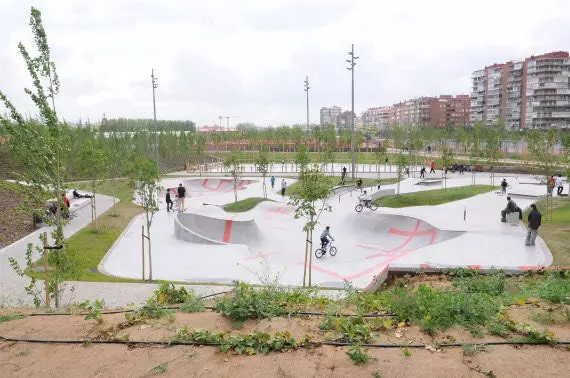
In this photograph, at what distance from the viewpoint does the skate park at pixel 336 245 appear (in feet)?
50.3

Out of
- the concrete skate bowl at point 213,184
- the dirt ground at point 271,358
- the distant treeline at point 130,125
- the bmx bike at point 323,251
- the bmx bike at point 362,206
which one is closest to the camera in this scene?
the dirt ground at point 271,358

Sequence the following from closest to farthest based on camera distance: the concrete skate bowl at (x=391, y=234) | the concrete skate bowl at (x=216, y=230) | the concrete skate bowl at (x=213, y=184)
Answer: the concrete skate bowl at (x=391, y=234), the concrete skate bowl at (x=216, y=230), the concrete skate bowl at (x=213, y=184)

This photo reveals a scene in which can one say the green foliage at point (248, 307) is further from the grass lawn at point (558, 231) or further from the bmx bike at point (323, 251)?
the grass lawn at point (558, 231)

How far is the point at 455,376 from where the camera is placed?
212 inches

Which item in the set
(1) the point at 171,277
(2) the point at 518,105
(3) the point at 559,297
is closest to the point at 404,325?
Result: (3) the point at 559,297

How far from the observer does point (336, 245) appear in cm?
2028

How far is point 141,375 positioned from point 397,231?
17481 millimetres

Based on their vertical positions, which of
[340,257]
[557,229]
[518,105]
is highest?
[518,105]

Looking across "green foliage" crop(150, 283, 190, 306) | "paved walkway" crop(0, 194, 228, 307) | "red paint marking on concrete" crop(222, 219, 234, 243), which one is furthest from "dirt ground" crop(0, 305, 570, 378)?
"red paint marking on concrete" crop(222, 219, 234, 243)

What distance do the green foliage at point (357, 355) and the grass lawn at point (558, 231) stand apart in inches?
431

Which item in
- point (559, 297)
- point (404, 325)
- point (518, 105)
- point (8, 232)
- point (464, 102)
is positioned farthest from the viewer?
point (464, 102)

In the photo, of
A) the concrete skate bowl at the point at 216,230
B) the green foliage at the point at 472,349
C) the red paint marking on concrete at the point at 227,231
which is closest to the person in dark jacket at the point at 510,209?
the concrete skate bowl at the point at 216,230

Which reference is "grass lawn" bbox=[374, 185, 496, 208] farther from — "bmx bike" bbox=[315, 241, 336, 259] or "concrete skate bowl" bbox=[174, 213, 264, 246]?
"concrete skate bowl" bbox=[174, 213, 264, 246]

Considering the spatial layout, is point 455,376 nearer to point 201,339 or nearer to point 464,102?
point 201,339
